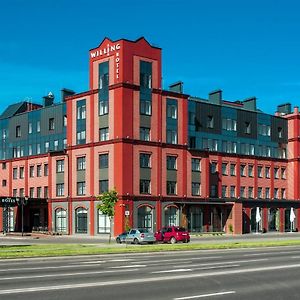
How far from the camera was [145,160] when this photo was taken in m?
73.8

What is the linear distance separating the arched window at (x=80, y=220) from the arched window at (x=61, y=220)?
9.10ft

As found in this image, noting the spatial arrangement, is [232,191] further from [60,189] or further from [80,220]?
[60,189]

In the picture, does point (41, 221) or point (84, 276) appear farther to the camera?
point (41, 221)

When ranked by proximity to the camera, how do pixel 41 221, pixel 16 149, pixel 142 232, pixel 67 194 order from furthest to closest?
1. pixel 16 149
2. pixel 41 221
3. pixel 67 194
4. pixel 142 232

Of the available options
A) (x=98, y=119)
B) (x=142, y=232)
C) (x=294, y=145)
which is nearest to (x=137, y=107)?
(x=98, y=119)

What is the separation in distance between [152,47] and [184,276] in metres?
57.9

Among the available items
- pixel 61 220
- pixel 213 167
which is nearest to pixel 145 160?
pixel 213 167

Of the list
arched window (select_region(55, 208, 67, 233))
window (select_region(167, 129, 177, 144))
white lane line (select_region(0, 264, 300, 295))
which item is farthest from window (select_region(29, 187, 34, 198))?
white lane line (select_region(0, 264, 300, 295))

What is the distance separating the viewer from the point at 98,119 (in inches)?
2938

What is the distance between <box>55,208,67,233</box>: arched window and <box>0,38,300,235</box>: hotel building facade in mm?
137

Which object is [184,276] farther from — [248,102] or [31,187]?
[248,102]

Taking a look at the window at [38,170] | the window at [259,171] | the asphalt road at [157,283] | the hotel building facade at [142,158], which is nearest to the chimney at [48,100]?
the hotel building facade at [142,158]

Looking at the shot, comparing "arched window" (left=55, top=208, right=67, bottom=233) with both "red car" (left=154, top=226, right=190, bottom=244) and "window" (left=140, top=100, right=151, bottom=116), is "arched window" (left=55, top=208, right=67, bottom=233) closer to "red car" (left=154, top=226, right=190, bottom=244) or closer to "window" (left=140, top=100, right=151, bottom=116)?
"window" (left=140, top=100, right=151, bottom=116)

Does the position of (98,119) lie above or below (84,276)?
above
